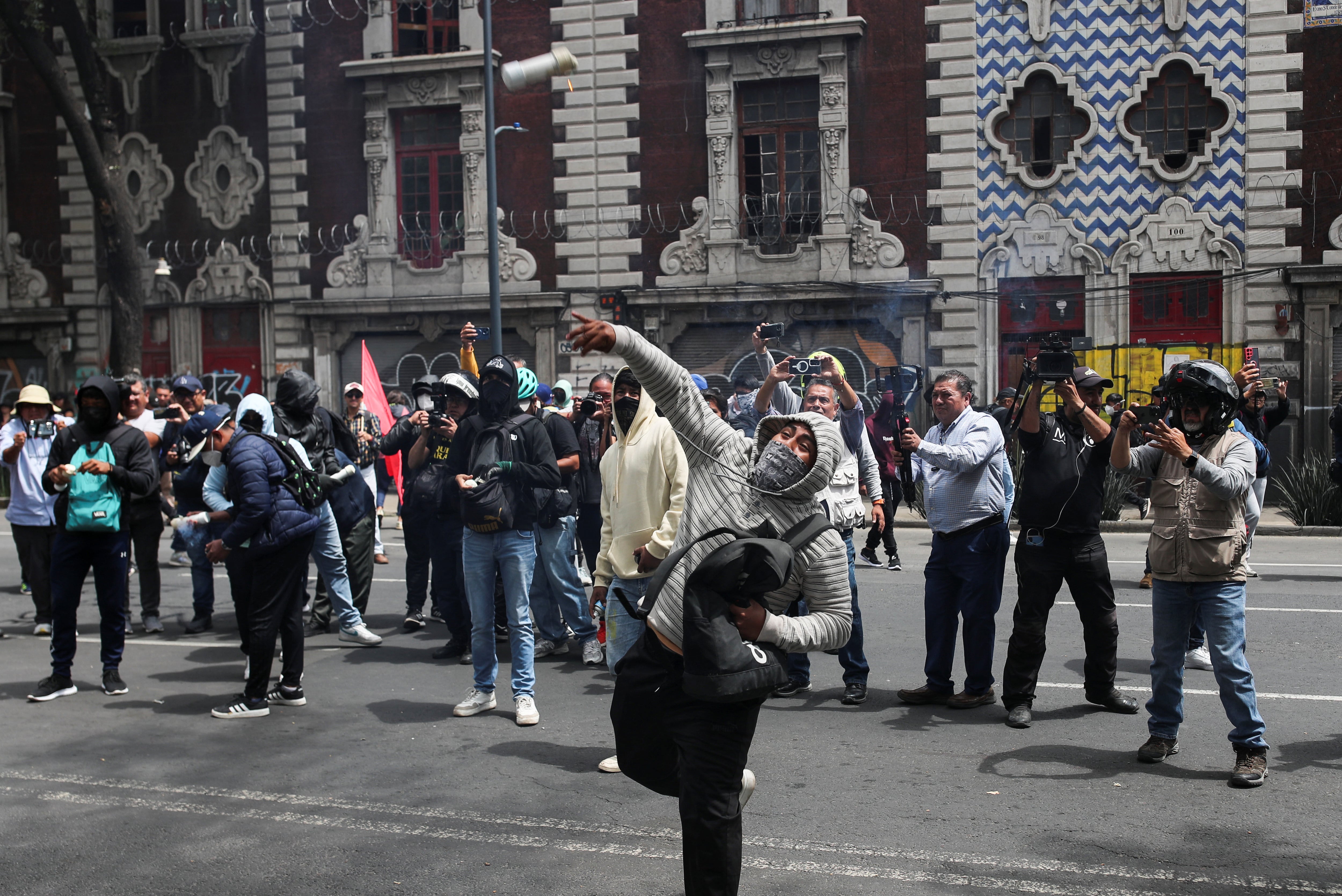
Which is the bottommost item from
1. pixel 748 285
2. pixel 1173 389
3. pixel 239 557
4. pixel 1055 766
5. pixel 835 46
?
pixel 1055 766

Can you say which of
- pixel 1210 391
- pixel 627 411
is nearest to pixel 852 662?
pixel 627 411

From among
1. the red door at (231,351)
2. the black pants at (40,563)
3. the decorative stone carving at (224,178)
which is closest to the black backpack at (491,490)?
the black pants at (40,563)

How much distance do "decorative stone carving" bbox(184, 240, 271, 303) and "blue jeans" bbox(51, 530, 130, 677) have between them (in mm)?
17938

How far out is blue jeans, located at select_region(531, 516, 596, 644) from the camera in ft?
27.1

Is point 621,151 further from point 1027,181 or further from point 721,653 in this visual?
point 721,653

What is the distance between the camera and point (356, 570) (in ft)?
31.3

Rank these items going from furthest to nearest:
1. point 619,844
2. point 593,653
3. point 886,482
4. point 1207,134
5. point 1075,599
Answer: point 1207,134
point 886,482
point 593,653
point 1075,599
point 619,844

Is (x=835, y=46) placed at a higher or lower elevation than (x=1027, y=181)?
higher

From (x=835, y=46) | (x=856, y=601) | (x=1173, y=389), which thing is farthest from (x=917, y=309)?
(x=1173, y=389)

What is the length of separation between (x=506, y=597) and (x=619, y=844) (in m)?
2.25

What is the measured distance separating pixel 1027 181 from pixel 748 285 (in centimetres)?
498

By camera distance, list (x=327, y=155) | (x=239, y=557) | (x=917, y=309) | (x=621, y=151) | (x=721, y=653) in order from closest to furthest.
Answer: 1. (x=721, y=653)
2. (x=239, y=557)
3. (x=917, y=309)
4. (x=621, y=151)
5. (x=327, y=155)

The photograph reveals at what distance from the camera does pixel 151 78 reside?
82.6ft

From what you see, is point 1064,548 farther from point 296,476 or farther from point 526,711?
point 296,476
